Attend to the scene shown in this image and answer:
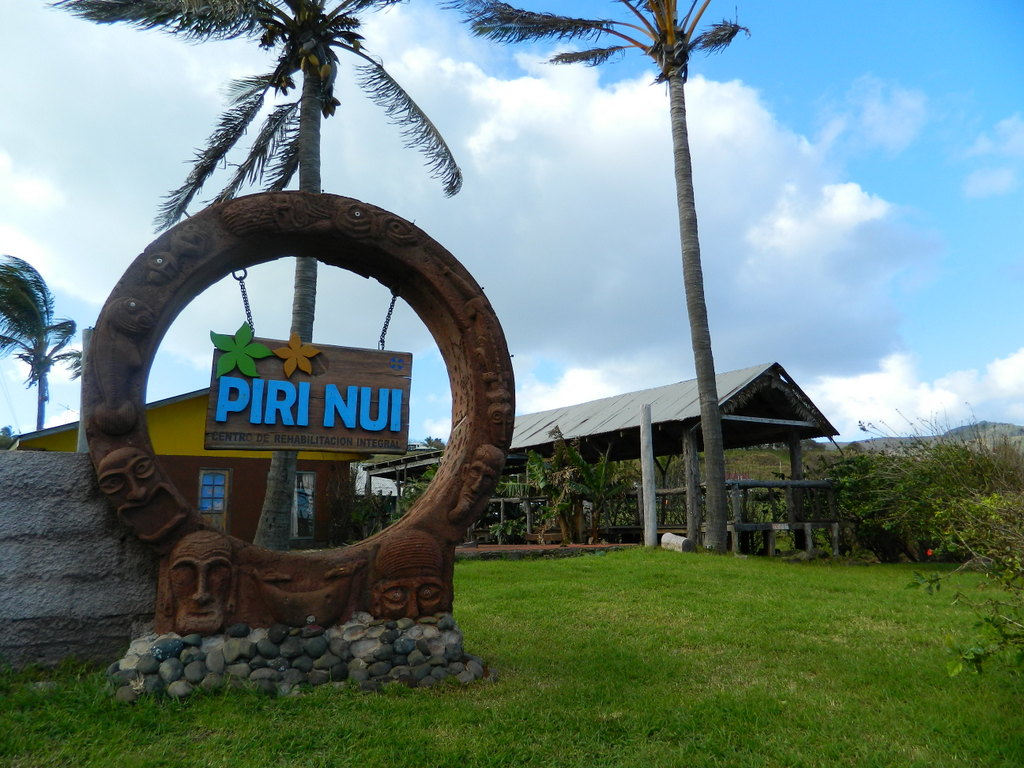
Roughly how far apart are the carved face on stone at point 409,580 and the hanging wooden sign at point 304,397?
838 millimetres

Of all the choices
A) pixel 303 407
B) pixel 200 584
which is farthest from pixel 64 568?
pixel 303 407

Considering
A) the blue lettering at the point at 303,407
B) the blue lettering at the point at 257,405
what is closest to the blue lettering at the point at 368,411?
the blue lettering at the point at 303,407

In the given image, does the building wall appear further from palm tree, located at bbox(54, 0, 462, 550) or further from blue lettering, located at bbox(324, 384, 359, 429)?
blue lettering, located at bbox(324, 384, 359, 429)

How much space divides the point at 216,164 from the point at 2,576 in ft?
35.0

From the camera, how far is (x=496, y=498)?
18219 mm

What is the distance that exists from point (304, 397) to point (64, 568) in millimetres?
1798

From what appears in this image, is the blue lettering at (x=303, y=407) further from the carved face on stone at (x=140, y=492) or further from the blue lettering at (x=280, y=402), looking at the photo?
the carved face on stone at (x=140, y=492)

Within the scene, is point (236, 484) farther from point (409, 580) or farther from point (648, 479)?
point (409, 580)

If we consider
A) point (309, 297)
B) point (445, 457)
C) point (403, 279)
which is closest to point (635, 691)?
point (445, 457)

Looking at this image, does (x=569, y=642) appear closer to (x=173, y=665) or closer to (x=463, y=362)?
(x=463, y=362)

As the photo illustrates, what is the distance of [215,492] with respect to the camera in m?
16.1

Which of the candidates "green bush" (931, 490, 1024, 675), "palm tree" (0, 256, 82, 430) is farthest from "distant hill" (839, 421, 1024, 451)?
"palm tree" (0, 256, 82, 430)

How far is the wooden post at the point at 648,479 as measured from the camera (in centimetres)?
1429

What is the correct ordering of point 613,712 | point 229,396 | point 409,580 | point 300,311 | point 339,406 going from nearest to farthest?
point 613,712 → point 409,580 → point 229,396 → point 339,406 → point 300,311
